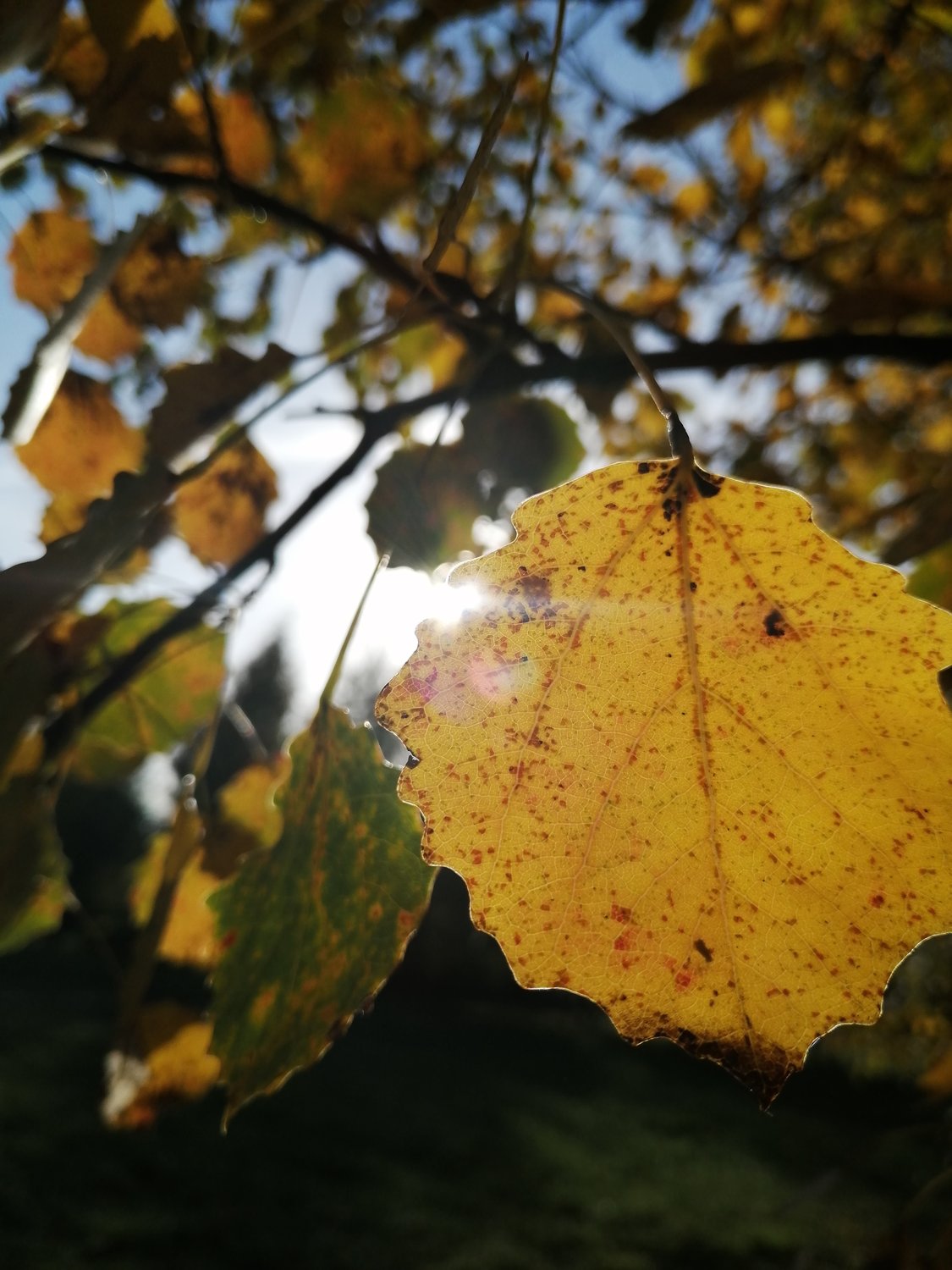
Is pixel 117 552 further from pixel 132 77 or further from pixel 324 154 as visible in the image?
pixel 324 154

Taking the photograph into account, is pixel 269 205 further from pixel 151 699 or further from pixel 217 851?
pixel 217 851

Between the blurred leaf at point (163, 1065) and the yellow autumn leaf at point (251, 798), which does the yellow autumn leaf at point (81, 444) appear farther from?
the blurred leaf at point (163, 1065)

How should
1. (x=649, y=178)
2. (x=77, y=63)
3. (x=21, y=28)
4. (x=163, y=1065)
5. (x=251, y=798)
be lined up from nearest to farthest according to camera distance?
(x=21, y=28) → (x=77, y=63) → (x=163, y=1065) → (x=251, y=798) → (x=649, y=178)

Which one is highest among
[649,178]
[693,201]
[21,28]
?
[649,178]

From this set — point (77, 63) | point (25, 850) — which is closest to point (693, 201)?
point (77, 63)

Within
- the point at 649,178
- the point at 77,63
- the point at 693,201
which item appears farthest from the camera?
the point at 649,178

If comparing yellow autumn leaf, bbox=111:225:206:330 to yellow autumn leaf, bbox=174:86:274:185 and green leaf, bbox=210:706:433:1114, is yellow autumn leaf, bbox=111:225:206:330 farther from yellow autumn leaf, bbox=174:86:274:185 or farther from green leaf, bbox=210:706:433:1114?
green leaf, bbox=210:706:433:1114

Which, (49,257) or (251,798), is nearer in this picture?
(49,257)

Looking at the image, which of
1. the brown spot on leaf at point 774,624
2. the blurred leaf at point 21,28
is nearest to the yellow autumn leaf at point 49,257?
the blurred leaf at point 21,28
